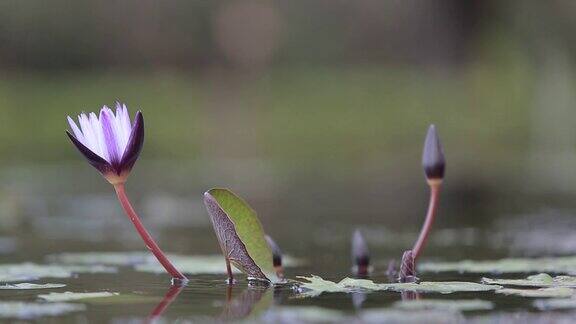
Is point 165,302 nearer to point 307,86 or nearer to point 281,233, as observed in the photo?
point 281,233

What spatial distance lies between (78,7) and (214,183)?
14.8 metres

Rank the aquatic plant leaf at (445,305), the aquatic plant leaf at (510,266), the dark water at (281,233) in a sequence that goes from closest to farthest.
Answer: the aquatic plant leaf at (445,305) → the dark water at (281,233) → the aquatic plant leaf at (510,266)

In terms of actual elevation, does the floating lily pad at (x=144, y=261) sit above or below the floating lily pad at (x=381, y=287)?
above

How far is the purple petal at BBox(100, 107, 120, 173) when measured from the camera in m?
2.69

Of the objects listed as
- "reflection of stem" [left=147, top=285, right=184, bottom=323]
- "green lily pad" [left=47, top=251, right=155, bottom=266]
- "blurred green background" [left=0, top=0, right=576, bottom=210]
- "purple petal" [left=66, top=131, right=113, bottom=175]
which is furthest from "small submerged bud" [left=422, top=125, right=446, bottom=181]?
"blurred green background" [left=0, top=0, right=576, bottom=210]

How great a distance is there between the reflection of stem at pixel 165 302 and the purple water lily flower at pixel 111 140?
0.95 ft

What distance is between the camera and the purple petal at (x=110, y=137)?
2686 millimetres

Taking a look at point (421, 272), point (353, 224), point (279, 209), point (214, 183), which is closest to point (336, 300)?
point (421, 272)

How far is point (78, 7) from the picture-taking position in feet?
74.1

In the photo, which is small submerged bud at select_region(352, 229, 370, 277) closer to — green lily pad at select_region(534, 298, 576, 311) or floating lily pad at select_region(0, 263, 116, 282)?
floating lily pad at select_region(0, 263, 116, 282)

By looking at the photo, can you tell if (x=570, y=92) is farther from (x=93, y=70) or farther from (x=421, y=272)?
(x=421, y=272)

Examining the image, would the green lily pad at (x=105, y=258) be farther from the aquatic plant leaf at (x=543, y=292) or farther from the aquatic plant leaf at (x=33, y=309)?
the aquatic plant leaf at (x=543, y=292)

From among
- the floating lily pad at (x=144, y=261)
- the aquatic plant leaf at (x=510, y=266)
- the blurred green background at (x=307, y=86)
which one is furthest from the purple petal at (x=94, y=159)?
the blurred green background at (x=307, y=86)

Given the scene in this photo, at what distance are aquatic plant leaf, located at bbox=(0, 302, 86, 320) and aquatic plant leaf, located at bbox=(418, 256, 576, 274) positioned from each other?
1.28 m
